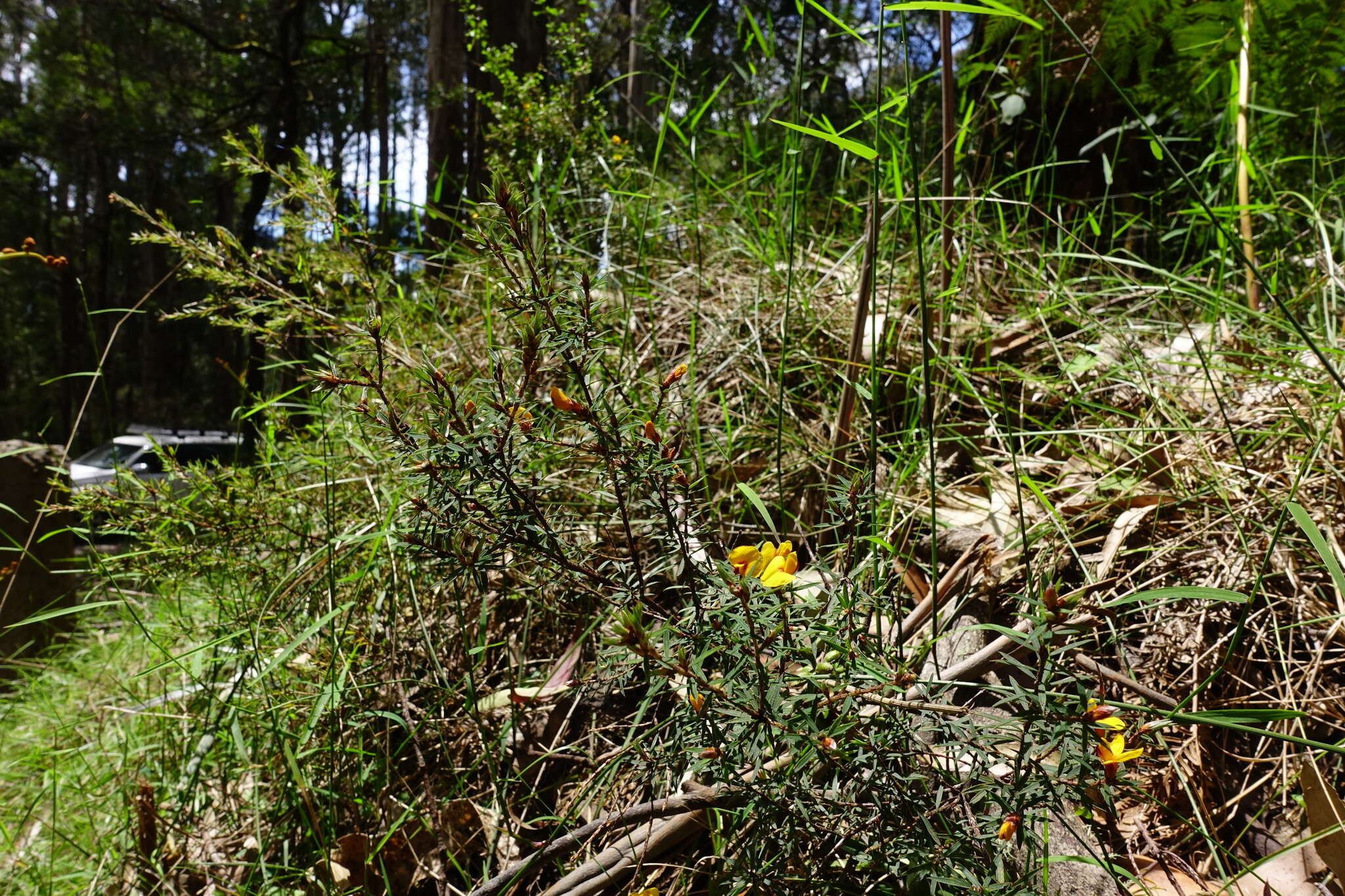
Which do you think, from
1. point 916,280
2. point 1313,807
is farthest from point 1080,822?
point 916,280

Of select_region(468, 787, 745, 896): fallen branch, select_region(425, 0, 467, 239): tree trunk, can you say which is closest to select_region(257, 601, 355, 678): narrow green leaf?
select_region(468, 787, 745, 896): fallen branch

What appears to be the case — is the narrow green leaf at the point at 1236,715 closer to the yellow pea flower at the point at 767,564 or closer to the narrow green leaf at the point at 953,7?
the yellow pea flower at the point at 767,564

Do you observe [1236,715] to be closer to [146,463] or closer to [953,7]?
[953,7]

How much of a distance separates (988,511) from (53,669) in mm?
3084

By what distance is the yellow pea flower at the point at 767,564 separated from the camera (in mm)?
758

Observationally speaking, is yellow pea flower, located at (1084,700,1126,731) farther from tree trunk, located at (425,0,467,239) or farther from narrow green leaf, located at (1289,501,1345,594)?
tree trunk, located at (425,0,467,239)

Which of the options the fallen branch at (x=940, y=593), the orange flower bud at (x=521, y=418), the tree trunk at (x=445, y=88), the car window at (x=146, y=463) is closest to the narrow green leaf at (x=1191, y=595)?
the fallen branch at (x=940, y=593)

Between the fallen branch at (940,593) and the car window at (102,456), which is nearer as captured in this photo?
the fallen branch at (940,593)

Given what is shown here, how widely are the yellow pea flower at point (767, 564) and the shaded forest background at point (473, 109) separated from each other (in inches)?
20.5

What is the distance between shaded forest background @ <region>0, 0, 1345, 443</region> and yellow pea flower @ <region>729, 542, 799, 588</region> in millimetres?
520

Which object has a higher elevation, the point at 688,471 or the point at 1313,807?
the point at 688,471

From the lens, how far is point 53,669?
2.64 m

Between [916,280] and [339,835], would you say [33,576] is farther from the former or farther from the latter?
[916,280]

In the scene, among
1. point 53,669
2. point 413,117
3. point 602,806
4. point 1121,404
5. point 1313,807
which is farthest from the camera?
point 413,117
